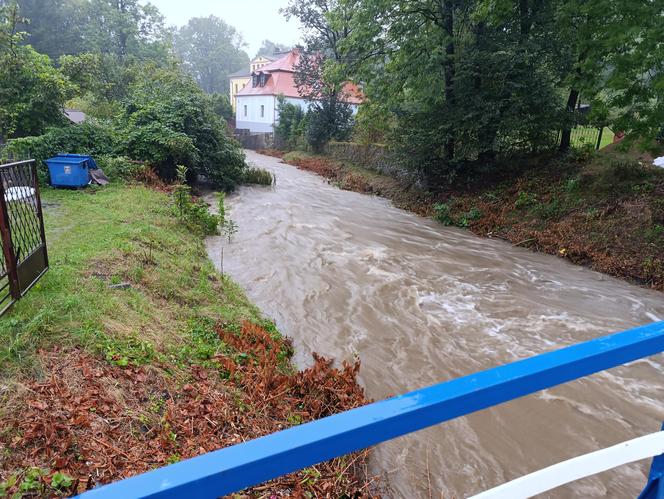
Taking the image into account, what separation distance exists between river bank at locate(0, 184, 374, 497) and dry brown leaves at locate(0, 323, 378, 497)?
0.01 m

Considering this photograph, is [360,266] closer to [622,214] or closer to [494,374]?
[622,214]

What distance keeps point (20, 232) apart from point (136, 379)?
2.21 meters

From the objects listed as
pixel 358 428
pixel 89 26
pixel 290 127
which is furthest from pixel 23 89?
pixel 89 26

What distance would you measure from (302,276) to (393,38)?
10.7 metres

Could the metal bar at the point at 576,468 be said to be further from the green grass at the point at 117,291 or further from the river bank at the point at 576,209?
the river bank at the point at 576,209

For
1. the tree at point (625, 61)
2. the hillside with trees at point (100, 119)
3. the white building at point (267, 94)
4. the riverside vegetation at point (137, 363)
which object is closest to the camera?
the riverside vegetation at point (137, 363)

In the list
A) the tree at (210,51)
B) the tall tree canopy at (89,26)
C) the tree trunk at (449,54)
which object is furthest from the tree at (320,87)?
the tree at (210,51)

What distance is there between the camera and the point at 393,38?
1529cm

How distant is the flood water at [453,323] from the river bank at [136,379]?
0.67 m

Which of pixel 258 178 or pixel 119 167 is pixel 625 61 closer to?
pixel 119 167

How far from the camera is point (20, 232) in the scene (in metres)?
4.59

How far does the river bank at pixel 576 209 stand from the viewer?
9820 millimetres

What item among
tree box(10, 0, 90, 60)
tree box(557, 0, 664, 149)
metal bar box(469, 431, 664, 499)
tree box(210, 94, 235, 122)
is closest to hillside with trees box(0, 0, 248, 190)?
tree box(557, 0, 664, 149)

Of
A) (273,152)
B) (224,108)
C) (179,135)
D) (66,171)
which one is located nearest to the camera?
(66,171)
